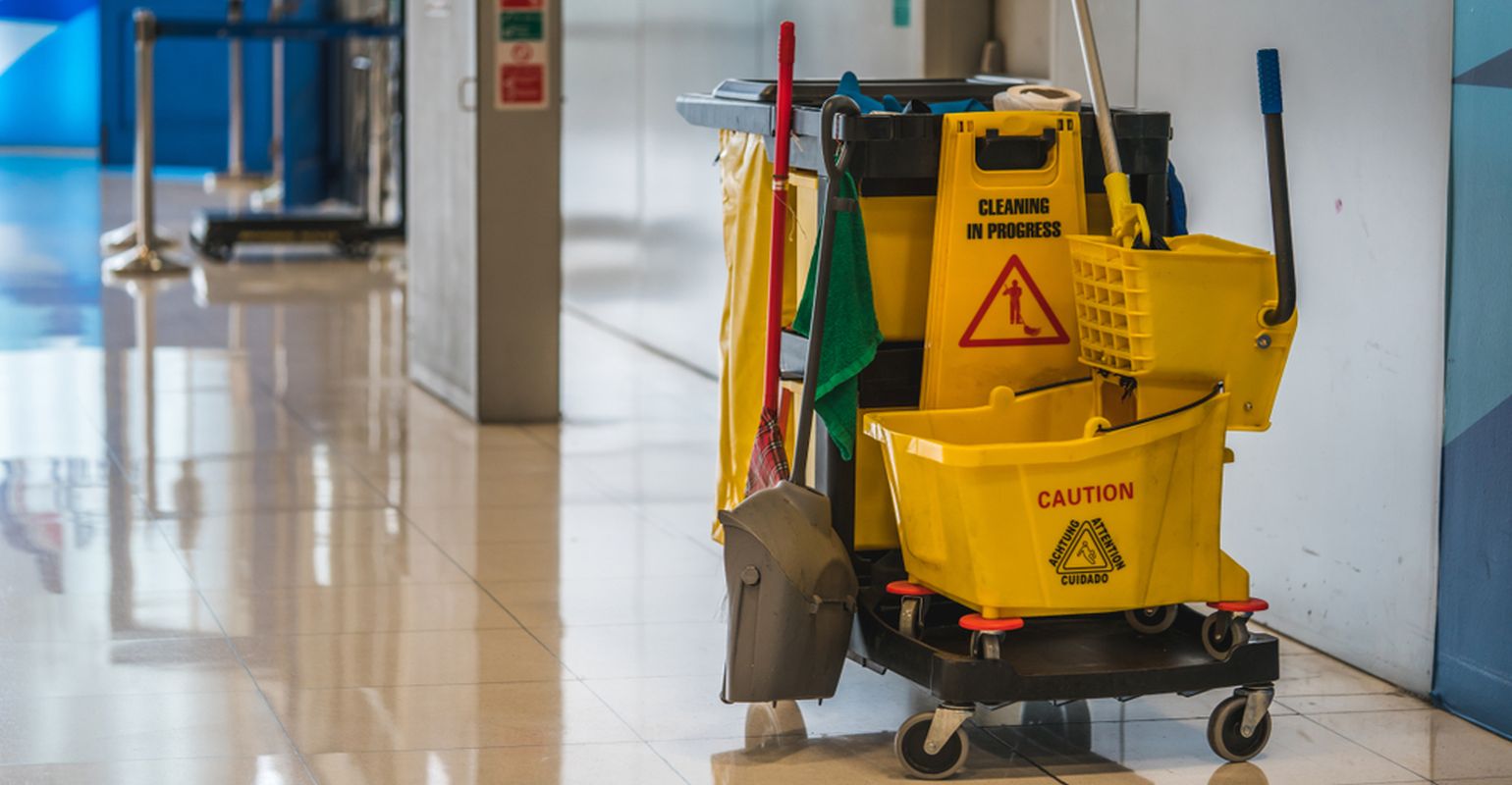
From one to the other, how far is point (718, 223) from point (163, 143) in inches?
449

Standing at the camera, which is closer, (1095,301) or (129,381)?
(1095,301)

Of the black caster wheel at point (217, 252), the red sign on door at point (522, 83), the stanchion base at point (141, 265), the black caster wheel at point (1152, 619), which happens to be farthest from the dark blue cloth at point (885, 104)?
the black caster wheel at point (217, 252)

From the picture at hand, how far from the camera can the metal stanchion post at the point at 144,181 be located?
1038cm

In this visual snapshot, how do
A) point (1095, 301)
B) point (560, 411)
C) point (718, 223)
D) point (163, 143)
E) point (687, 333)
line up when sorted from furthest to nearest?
point (163, 143) < point (687, 333) < point (718, 223) < point (560, 411) < point (1095, 301)

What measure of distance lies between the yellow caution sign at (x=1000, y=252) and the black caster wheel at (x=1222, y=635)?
50 centimetres

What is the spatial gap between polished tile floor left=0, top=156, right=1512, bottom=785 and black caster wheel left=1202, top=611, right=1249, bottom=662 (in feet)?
0.62

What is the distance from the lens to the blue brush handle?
10.3 feet

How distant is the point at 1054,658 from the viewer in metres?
3.34

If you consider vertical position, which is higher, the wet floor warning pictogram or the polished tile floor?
the wet floor warning pictogram

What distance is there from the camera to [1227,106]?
4.22 metres

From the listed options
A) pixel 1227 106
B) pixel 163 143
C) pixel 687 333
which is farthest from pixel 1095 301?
pixel 163 143

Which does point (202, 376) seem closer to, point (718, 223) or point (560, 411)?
point (560, 411)

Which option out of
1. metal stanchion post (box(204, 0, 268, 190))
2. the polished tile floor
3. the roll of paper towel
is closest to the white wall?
the polished tile floor

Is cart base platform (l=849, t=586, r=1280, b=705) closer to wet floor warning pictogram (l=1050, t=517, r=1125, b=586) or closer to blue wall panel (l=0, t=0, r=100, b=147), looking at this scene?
wet floor warning pictogram (l=1050, t=517, r=1125, b=586)
